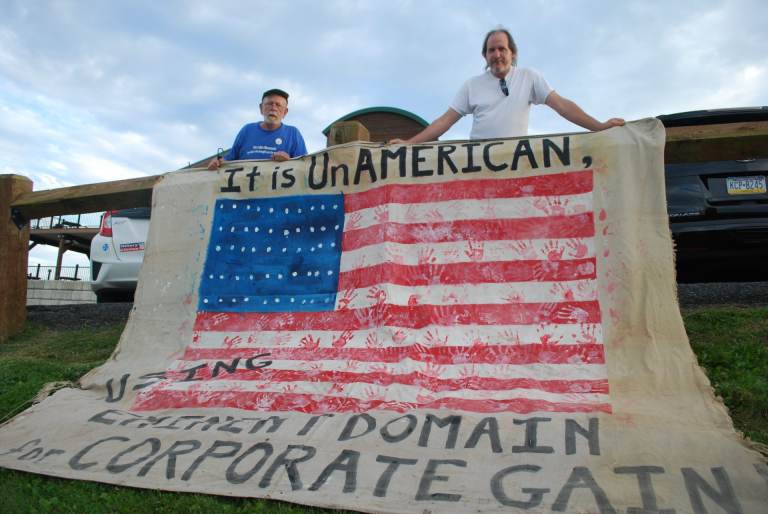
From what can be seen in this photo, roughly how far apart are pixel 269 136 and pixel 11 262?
8.76 ft

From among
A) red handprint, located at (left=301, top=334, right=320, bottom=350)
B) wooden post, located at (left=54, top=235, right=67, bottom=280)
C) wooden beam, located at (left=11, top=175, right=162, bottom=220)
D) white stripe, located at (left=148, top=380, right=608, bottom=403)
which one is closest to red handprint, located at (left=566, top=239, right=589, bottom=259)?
white stripe, located at (left=148, top=380, right=608, bottom=403)

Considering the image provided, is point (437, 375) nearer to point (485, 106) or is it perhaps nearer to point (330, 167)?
point (330, 167)

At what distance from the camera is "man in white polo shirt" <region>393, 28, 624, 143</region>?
3.83m

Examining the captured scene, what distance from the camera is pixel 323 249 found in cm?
366

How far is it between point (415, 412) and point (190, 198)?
242cm

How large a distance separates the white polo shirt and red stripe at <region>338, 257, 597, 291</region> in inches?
37.7

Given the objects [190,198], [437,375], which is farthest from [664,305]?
[190,198]

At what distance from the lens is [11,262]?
5266 mm

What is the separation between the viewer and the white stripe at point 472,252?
3.18 metres

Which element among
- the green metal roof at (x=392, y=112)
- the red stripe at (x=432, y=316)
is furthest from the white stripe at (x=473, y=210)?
the green metal roof at (x=392, y=112)

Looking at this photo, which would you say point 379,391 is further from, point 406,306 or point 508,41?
point 508,41

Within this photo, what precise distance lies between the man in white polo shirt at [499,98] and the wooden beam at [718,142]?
677mm

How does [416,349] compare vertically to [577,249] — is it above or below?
below

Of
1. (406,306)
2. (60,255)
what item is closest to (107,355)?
(406,306)
